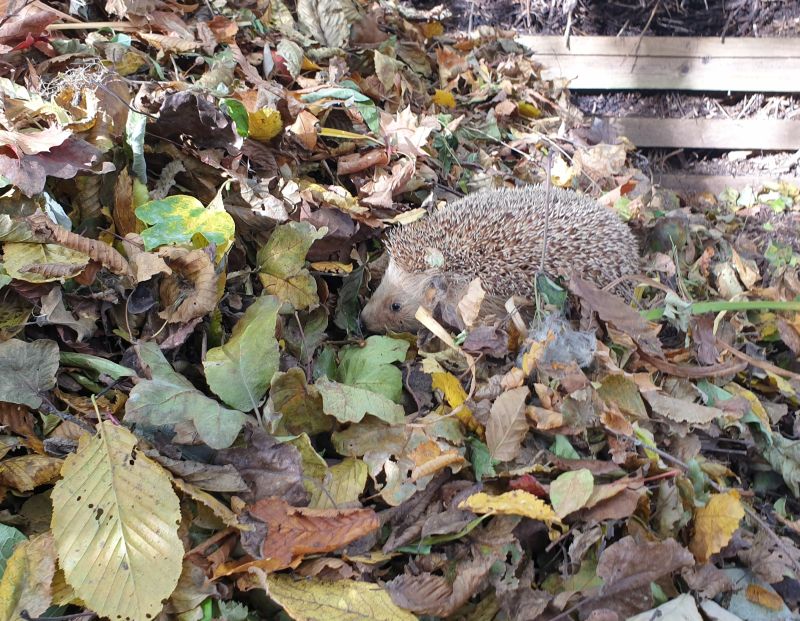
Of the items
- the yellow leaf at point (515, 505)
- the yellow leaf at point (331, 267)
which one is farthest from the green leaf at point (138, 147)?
the yellow leaf at point (515, 505)

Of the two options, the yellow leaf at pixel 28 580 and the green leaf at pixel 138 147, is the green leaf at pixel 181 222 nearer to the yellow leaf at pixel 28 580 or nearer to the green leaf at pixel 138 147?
the green leaf at pixel 138 147

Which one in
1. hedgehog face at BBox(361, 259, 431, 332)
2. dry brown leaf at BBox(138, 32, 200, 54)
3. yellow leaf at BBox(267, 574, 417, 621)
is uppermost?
dry brown leaf at BBox(138, 32, 200, 54)

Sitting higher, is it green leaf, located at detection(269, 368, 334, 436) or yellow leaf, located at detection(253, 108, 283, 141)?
yellow leaf, located at detection(253, 108, 283, 141)

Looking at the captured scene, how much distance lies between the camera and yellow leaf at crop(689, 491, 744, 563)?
5.04ft

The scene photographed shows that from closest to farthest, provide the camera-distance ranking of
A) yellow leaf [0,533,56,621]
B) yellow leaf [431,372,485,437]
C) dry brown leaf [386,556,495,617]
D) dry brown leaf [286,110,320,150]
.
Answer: yellow leaf [0,533,56,621] < dry brown leaf [386,556,495,617] < yellow leaf [431,372,485,437] < dry brown leaf [286,110,320,150]

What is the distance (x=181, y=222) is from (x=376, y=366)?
788 millimetres

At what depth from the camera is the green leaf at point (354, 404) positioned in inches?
69.4

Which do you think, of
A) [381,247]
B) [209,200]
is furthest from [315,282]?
[381,247]

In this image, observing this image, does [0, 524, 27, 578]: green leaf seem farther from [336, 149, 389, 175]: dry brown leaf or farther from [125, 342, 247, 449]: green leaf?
[336, 149, 389, 175]: dry brown leaf

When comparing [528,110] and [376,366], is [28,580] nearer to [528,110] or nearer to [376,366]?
[376,366]

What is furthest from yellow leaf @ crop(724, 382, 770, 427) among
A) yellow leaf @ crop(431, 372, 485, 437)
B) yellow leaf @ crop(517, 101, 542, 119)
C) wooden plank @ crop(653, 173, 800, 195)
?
wooden plank @ crop(653, 173, 800, 195)

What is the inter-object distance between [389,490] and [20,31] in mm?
2201

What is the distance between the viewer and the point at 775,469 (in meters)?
2.06

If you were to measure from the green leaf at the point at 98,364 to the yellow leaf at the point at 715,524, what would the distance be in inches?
61.7
